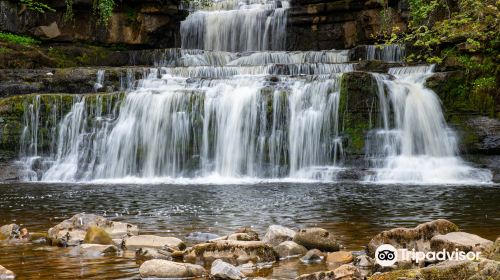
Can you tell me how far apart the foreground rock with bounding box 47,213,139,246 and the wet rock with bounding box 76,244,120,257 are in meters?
0.60

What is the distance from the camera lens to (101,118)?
22969 mm

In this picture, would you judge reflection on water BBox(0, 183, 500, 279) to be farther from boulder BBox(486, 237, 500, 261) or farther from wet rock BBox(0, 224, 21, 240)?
boulder BBox(486, 237, 500, 261)

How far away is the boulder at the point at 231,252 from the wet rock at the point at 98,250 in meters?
1.14

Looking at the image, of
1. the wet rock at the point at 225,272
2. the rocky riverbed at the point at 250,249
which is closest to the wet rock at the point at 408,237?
→ the rocky riverbed at the point at 250,249

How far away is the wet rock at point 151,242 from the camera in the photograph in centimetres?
834

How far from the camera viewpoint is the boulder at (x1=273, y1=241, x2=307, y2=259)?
25.9 ft

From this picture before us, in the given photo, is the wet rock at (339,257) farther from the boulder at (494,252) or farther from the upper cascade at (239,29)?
the upper cascade at (239,29)

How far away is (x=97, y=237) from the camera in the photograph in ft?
28.7

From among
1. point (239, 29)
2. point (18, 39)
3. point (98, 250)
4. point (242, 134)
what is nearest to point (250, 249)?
point (98, 250)

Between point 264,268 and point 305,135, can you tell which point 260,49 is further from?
point 264,268

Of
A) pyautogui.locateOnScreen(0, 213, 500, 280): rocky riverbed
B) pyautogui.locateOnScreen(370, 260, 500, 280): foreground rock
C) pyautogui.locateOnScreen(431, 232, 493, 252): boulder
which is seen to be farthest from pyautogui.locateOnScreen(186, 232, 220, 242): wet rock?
pyautogui.locateOnScreen(370, 260, 500, 280): foreground rock

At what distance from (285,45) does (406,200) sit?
2092 centimetres

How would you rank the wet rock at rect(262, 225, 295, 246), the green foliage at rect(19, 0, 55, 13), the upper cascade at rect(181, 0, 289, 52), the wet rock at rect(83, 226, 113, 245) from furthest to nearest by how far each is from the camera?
the upper cascade at rect(181, 0, 289, 52)
the green foliage at rect(19, 0, 55, 13)
the wet rock at rect(83, 226, 113, 245)
the wet rock at rect(262, 225, 295, 246)

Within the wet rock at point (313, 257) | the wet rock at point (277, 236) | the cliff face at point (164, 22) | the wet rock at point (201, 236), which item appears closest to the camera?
the wet rock at point (313, 257)
